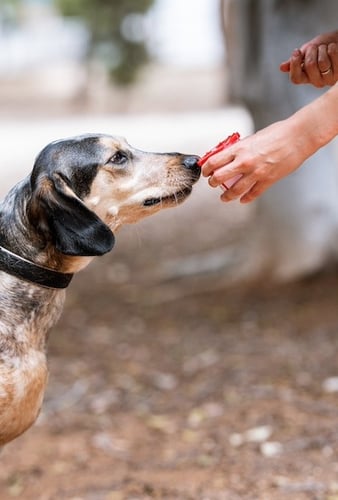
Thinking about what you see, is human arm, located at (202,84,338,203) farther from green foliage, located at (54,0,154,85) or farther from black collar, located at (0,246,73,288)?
green foliage, located at (54,0,154,85)

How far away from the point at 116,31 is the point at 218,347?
21232 millimetres

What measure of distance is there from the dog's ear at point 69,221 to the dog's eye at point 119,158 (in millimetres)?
362

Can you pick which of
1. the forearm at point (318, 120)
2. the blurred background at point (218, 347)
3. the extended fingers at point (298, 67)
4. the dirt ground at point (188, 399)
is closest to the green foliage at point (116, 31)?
the blurred background at point (218, 347)

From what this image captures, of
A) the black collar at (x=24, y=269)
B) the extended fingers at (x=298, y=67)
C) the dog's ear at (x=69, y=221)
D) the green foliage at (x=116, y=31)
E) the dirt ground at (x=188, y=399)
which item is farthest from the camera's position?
the green foliage at (x=116, y=31)

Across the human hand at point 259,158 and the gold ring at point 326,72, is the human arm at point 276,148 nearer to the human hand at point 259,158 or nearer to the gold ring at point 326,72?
the human hand at point 259,158

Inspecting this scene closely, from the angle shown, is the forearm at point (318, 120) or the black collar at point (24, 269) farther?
the black collar at point (24, 269)

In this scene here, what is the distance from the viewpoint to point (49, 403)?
202 inches

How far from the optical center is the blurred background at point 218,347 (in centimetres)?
418

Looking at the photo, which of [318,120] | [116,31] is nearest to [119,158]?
[318,120]

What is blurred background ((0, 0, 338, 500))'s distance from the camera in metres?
4.18

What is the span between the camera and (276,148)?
2777 mm

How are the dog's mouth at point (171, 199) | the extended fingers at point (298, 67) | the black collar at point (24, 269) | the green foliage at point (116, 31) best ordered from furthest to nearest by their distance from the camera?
the green foliage at point (116, 31) < the extended fingers at point (298, 67) < the dog's mouth at point (171, 199) < the black collar at point (24, 269)

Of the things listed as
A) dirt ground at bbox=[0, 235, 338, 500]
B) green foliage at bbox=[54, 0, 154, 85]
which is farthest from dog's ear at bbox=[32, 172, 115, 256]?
green foliage at bbox=[54, 0, 154, 85]

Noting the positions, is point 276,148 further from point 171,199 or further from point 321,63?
point 321,63
